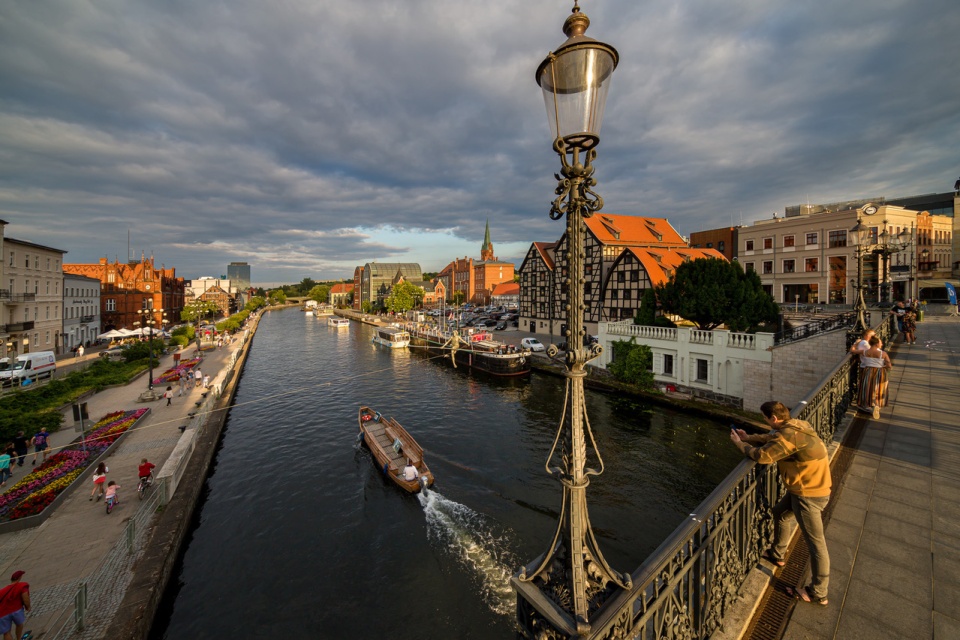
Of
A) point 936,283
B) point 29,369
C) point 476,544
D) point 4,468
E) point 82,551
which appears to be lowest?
point 476,544

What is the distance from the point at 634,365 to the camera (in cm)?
2880

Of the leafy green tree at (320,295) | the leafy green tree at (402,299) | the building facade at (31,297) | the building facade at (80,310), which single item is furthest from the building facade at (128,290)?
the leafy green tree at (320,295)

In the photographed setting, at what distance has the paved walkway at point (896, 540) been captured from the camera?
305cm

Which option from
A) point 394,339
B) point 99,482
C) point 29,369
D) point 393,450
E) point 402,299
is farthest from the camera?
point 402,299

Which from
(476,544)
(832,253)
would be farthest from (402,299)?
(476,544)

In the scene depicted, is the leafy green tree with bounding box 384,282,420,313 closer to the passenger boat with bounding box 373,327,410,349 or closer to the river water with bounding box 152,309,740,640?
the passenger boat with bounding box 373,327,410,349

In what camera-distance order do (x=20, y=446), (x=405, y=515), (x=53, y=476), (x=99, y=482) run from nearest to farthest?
(x=99, y=482), (x=53, y=476), (x=405, y=515), (x=20, y=446)

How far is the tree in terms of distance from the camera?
87.4 ft

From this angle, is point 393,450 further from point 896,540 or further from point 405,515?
point 896,540

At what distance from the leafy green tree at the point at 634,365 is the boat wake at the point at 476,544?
18095mm

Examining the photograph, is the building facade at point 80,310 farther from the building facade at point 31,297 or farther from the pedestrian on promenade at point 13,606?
the pedestrian on promenade at point 13,606

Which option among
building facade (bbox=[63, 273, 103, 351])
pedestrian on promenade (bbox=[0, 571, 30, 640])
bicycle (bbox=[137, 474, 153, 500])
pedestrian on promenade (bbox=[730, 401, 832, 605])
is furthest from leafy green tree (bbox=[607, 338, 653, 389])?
building facade (bbox=[63, 273, 103, 351])

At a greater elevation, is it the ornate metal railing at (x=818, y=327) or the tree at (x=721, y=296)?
the tree at (x=721, y=296)

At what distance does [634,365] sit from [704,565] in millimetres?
27163
